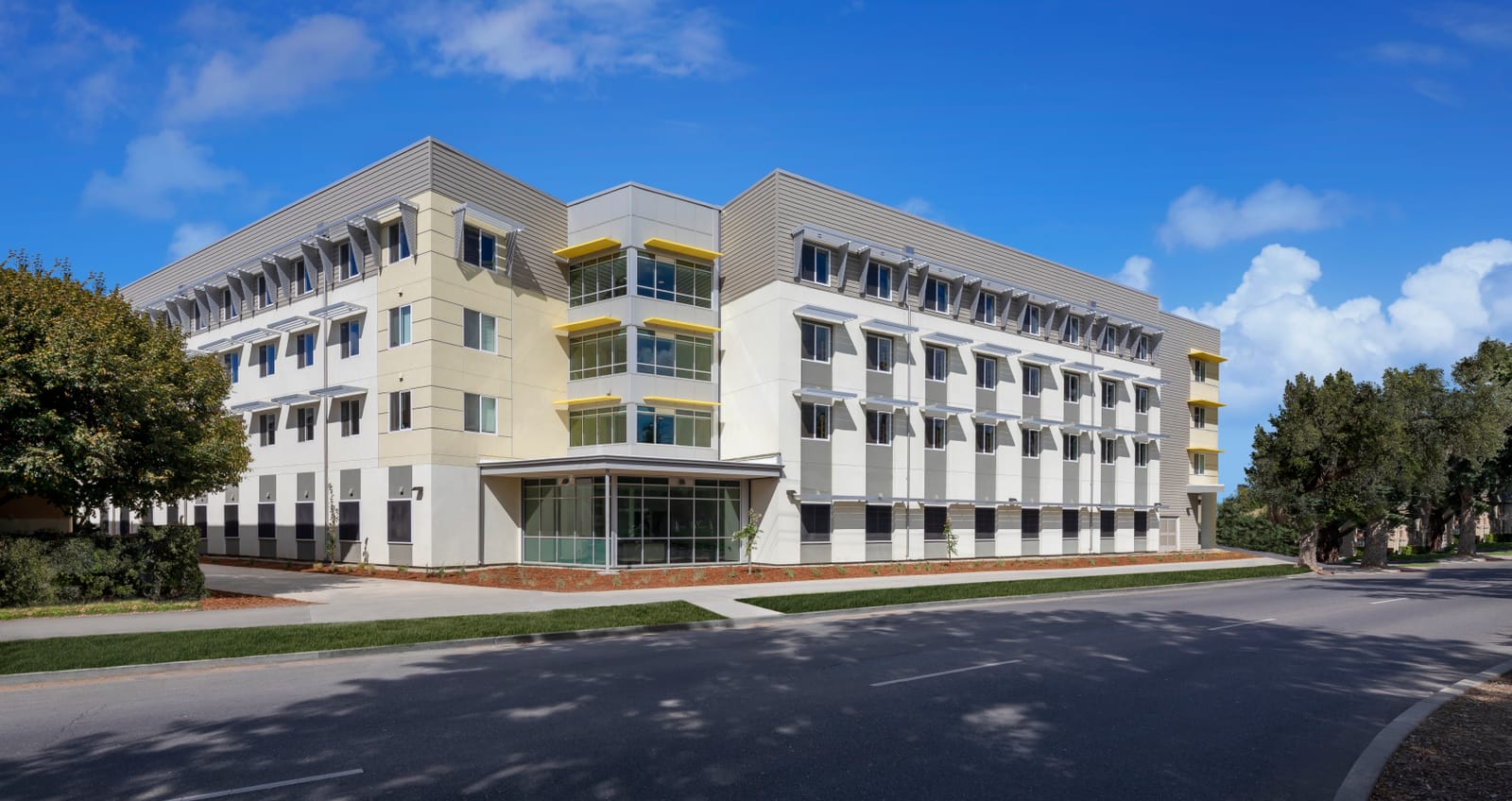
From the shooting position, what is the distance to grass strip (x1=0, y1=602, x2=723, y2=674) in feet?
40.4

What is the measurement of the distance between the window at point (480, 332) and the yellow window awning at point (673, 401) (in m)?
5.81

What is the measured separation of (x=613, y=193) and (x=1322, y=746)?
2941 centimetres

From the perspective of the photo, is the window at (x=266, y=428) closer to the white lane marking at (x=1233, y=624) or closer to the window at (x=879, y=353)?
the window at (x=879, y=353)

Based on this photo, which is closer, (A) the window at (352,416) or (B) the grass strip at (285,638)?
(B) the grass strip at (285,638)

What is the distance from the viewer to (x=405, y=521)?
30.6 metres

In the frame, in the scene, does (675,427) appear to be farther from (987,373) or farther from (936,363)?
(987,373)

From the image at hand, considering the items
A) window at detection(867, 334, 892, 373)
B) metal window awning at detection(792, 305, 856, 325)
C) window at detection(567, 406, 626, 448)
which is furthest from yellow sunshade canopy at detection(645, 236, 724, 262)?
window at detection(867, 334, 892, 373)

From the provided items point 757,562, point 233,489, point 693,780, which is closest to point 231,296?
point 233,489

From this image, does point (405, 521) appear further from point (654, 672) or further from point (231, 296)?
point (654, 672)

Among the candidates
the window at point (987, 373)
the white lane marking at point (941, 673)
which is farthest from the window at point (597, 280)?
the white lane marking at point (941, 673)

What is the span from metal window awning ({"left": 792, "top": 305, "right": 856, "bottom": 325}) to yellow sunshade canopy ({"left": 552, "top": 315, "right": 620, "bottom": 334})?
6.86m

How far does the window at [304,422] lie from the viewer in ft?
116

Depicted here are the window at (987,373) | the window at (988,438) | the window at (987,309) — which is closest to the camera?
the window at (988,438)

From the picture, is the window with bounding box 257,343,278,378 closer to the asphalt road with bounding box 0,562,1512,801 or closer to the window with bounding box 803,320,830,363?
the window with bounding box 803,320,830,363
